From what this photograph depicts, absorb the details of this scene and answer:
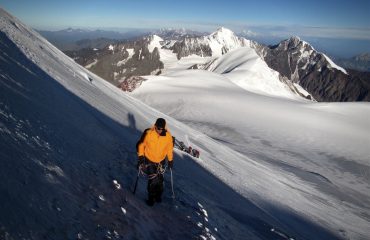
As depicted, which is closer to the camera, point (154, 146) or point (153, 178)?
point (154, 146)

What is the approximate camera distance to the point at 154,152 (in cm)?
880

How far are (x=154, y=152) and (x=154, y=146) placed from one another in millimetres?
161

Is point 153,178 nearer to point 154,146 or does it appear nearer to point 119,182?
point 154,146

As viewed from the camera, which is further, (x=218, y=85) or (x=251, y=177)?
(x=218, y=85)

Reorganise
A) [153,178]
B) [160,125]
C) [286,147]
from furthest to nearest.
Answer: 1. [286,147]
2. [153,178]
3. [160,125]

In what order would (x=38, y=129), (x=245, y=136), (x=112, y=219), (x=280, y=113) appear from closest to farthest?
(x=112, y=219)
(x=38, y=129)
(x=245, y=136)
(x=280, y=113)

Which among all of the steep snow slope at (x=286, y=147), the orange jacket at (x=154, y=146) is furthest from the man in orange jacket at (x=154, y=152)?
the steep snow slope at (x=286, y=147)

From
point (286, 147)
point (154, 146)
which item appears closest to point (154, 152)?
point (154, 146)

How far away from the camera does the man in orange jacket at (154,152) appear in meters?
8.64

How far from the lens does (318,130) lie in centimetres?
4075

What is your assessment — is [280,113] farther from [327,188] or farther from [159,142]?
[159,142]

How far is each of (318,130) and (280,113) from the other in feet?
21.4

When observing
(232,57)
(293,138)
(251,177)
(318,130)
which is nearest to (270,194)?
(251,177)

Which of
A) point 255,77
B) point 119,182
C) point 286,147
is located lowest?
point 255,77
